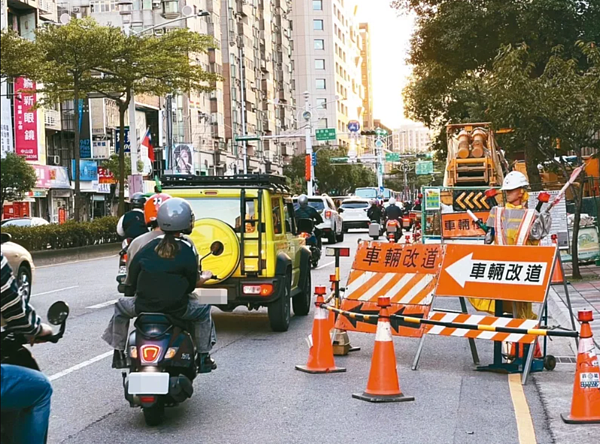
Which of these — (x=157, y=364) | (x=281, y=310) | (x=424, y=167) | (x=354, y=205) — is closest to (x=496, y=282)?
(x=281, y=310)

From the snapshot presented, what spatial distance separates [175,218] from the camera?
24.1ft

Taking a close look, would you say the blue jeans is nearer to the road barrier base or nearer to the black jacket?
the black jacket

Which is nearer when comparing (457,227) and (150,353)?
(150,353)

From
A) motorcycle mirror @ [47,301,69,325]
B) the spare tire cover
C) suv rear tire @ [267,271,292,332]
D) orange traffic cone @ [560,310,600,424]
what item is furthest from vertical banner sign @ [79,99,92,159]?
motorcycle mirror @ [47,301,69,325]

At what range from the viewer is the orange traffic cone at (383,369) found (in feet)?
26.9

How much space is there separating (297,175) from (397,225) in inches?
2935

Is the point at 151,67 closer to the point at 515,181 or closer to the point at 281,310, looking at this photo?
the point at 281,310

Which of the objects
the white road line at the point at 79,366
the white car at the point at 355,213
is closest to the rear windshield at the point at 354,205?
the white car at the point at 355,213

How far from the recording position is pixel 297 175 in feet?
345

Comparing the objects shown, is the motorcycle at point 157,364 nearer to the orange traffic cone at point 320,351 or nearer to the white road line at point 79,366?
the orange traffic cone at point 320,351

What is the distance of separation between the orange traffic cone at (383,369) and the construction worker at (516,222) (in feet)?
7.88

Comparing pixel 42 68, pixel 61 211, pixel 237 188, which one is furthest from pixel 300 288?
pixel 61 211

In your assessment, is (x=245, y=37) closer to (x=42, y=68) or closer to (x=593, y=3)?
(x=42, y=68)

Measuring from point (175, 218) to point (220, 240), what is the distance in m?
4.44
